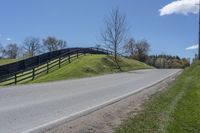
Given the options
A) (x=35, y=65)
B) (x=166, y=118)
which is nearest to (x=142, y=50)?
(x=35, y=65)

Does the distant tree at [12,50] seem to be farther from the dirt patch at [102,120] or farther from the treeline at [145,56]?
the dirt patch at [102,120]

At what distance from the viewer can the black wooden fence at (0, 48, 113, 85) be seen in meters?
37.0

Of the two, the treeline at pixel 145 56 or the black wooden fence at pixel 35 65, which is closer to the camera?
the black wooden fence at pixel 35 65

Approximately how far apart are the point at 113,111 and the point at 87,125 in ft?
9.64

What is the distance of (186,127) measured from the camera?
9695mm

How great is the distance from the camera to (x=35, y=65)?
4647 centimetres

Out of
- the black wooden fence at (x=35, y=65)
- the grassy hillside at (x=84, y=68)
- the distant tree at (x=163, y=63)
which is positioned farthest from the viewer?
the distant tree at (x=163, y=63)

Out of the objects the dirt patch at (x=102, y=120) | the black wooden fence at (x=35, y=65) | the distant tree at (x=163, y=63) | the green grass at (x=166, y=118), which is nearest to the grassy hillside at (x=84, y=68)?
the black wooden fence at (x=35, y=65)

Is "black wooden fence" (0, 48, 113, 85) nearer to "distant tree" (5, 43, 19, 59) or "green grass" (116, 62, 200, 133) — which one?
"green grass" (116, 62, 200, 133)

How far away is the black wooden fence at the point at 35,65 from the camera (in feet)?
121

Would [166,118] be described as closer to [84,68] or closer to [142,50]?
[84,68]

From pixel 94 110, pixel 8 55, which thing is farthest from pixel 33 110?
pixel 8 55

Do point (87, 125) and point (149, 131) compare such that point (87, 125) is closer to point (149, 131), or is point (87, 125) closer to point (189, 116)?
point (149, 131)

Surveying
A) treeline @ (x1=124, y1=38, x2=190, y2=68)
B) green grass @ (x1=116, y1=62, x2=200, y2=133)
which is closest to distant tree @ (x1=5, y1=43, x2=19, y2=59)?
treeline @ (x1=124, y1=38, x2=190, y2=68)
